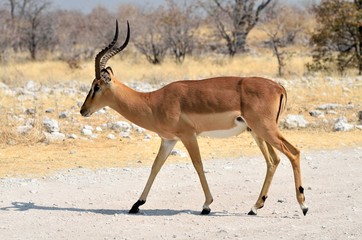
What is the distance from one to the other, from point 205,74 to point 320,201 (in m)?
17.9

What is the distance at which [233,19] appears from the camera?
3781 centimetres

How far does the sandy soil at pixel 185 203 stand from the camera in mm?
7035

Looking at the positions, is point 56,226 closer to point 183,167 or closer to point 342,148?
point 183,167

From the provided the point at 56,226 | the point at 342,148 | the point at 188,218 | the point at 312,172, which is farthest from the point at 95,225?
the point at 342,148

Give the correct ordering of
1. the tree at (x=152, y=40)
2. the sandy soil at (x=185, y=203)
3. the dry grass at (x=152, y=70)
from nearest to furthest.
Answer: the sandy soil at (x=185, y=203) → the dry grass at (x=152, y=70) → the tree at (x=152, y=40)

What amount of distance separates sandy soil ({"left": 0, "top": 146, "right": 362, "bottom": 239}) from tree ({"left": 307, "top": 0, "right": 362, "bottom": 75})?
49.6ft

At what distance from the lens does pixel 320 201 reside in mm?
8438

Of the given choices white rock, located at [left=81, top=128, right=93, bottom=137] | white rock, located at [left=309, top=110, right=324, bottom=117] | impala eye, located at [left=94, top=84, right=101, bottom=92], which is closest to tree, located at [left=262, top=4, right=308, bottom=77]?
white rock, located at [left=309, top=110, right=324, bottom=117]

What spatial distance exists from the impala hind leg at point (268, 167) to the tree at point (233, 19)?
1073 inches

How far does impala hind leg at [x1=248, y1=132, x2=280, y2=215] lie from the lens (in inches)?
314

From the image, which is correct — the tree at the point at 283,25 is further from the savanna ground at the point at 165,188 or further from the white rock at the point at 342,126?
the white rock at the point at 342,126

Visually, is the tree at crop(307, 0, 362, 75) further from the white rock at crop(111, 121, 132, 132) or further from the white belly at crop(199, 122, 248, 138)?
the white belly at crop(199, 122, 248, 138)

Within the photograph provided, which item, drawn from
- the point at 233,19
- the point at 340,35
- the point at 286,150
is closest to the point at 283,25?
the point at 233,19

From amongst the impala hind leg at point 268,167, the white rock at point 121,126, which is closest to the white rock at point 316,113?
the white rock at point 121,126
